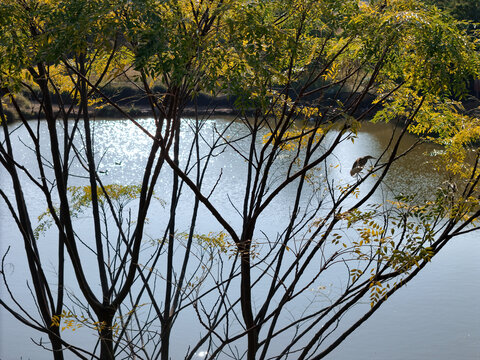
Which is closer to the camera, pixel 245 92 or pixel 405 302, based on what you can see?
pixel 245 92

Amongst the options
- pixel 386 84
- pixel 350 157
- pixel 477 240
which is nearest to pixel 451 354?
pixel 477 240

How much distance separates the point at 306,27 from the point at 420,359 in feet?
12.9

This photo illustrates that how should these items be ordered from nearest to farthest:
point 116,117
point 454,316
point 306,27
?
point 306,27
point 454,316
point 116,117

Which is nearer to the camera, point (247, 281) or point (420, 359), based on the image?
point (247, 281)

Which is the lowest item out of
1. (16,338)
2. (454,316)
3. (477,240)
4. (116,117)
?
(454,316)

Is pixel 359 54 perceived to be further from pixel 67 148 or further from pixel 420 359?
pixel 420 359

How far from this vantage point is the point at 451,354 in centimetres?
609

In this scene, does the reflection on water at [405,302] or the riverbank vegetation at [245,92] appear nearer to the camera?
the riverbank vegetation at [245,92]

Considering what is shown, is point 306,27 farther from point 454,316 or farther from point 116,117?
point 116,117

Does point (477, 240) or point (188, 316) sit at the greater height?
point (477, 240)

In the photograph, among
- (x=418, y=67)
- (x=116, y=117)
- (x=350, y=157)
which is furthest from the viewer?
(x=116, y=117)

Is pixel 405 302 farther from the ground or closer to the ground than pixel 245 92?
farther from the ground

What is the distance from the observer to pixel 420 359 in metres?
6.02

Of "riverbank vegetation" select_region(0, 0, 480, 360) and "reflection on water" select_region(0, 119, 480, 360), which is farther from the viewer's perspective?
"reflection on water" select_region(0, 119, 480, 360)
